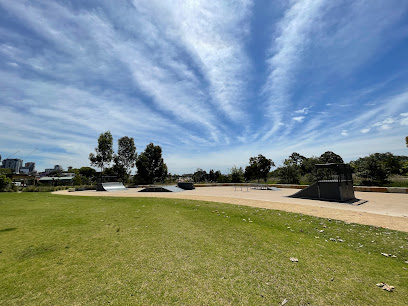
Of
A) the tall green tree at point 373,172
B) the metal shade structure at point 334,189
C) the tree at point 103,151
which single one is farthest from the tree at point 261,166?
the tree at point 103,151

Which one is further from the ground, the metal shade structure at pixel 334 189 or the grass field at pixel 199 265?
the metal shade structure at pixel 334 189

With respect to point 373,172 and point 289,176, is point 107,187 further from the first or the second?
point 373,172

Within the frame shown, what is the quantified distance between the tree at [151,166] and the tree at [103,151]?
257 inches

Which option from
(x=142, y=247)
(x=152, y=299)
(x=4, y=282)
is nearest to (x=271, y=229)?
(x=142, y=247)

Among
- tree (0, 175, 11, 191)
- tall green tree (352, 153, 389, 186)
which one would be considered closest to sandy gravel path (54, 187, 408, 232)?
tall green tree (352, 153, 389, 186)


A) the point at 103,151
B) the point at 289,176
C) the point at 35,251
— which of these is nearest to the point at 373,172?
the point at 289,176

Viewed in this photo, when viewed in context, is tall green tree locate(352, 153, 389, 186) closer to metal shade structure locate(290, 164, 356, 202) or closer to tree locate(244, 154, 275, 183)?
metal shade structure locate(290, 164, 356, 202)

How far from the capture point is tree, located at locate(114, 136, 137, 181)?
3938cm

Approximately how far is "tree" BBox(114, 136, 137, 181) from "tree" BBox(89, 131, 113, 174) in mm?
1631

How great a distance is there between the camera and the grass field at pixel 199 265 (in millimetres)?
2658

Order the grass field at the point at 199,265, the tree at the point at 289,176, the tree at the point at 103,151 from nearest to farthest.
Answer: the grass field at the point at 199,265 < the tree at the point at 289,176 < the tree at the point at 103,151

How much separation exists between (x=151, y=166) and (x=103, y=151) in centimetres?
1063

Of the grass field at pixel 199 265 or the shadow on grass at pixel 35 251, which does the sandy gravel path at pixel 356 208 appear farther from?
the shadow on grass at pixel 35 251

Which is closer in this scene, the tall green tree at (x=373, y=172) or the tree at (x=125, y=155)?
the tall green tree at (x=373, y=172)
